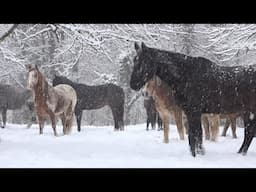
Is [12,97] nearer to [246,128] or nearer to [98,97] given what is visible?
[98,97]

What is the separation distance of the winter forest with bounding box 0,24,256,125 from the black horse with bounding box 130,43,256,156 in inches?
181

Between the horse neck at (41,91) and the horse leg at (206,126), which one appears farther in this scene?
the horse neck at (41,91)

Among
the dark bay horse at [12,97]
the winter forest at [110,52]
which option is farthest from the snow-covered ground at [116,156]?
the dark bay horse at [12,97]

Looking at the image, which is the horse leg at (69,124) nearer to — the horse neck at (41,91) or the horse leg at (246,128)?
the horse neck at (41,91)

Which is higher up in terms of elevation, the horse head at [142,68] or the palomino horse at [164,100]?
the horse head at [142,68]

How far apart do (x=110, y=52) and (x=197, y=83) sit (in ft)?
A: 50.4

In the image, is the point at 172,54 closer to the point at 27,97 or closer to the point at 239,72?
the point at 239,72

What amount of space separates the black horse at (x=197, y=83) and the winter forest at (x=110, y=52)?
15.1 feet

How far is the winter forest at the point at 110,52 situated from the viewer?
13.8 metres

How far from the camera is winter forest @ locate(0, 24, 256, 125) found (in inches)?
542

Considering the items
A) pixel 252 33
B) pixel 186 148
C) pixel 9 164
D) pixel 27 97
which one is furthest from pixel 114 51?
pixel 9 164

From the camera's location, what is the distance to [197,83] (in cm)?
638

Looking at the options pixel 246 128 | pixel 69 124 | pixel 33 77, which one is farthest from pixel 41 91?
pixel 246 128
